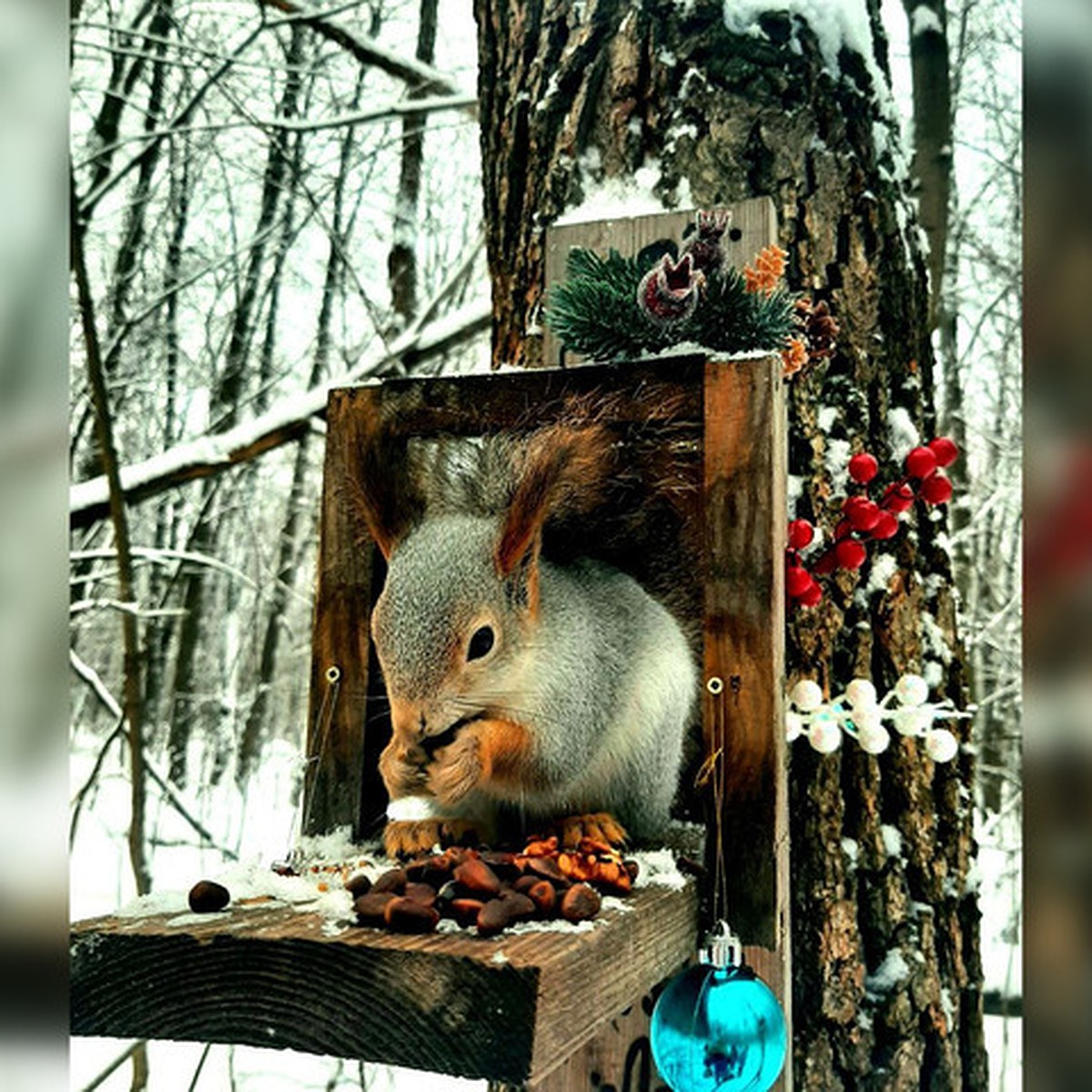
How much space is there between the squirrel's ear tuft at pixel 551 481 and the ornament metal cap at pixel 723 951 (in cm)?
30

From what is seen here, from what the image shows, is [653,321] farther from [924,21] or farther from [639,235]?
[924,21]

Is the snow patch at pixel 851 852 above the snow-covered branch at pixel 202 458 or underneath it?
underneath

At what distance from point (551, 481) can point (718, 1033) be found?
408 mm

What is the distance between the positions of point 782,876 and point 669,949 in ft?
0.40

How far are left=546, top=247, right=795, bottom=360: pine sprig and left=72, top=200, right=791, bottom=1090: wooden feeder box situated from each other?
0.05 m

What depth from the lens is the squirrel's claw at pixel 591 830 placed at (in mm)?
900

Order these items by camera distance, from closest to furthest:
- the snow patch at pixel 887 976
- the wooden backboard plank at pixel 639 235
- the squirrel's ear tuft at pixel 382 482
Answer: the squirrel's ear tuft at pixel 382 482, the wooden backboard plank at pixel 639 235, the snow patch at pixel 887 976

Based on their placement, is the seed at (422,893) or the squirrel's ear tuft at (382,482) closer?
the seed at (422,893)

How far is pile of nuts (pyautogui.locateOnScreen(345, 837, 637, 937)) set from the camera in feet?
2.27

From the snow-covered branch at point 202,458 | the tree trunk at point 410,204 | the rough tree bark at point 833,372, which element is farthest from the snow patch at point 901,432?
the tree trunk at point 410,204

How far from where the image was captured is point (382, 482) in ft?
3.21

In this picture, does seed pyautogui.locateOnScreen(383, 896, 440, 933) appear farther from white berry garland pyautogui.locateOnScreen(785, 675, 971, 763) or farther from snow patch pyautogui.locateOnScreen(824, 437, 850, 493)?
snow patch pyautogui.locateOnScreen(824, 437, 850, 493)

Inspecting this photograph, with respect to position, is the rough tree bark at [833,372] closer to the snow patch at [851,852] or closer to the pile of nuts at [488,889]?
the snow patch at [851,852]

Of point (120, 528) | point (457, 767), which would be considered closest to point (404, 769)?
point (457, 767)
